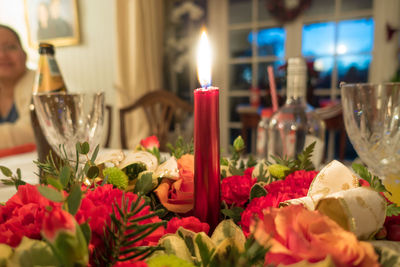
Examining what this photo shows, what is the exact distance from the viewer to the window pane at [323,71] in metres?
2.68

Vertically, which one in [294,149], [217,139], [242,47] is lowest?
[294,149]

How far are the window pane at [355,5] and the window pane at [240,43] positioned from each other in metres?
0.89

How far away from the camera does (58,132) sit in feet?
1.69

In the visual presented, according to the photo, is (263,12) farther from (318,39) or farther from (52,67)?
(52,67)

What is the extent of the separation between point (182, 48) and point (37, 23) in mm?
1439

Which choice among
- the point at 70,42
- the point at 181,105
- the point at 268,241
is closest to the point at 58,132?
the point at 268,241

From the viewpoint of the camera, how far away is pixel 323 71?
8.87 ft

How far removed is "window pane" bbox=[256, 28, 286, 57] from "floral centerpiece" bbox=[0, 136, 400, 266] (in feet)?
9.11

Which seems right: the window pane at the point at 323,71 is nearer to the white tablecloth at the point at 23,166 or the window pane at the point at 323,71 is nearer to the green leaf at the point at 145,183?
the white tablecloth at the point at 23,166

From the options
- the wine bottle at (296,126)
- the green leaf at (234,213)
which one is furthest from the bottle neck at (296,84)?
the green leaf at (234,213)

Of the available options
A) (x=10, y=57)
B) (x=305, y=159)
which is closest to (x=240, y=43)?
(x=10, y=57)

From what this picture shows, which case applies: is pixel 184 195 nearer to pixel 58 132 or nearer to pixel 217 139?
pixel 217 139

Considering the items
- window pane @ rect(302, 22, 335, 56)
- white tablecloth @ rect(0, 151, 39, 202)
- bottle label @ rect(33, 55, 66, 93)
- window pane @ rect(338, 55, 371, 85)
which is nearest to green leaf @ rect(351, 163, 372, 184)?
white tablecloth @ rect(0, 151, 39, 202)

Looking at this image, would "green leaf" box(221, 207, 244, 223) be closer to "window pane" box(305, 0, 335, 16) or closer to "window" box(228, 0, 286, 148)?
"window" box(228, 0, 286, 148)
